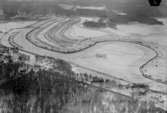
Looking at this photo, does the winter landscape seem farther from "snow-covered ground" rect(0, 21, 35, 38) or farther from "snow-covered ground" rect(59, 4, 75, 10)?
"snow-covered ground" rect(59, 4, 75, 10)

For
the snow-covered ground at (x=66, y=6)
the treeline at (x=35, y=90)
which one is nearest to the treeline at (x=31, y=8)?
the snow-covered ground at (x=66, y=6)

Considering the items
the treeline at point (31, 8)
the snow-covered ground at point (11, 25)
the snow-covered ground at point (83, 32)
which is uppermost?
the treeline at point (31, 8)

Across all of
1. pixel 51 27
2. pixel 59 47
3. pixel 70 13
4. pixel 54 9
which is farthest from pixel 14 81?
pixel 54 9

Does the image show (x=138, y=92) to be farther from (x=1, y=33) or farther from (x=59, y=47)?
(x=1, y=33)

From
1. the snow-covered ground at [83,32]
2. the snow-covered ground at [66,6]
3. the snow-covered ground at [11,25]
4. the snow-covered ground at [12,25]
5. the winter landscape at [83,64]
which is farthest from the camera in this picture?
the snow-covered ground at [66,6]

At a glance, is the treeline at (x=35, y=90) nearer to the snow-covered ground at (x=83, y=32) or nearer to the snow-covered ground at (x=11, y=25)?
the snow-covered ground at (x=83, y=32)

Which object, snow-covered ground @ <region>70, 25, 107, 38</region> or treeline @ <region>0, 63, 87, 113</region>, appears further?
snow-covered ground @ <region>70, 25, 107, 38</region>

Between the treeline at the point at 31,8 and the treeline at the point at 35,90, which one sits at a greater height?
the treeline at the point at 31,8

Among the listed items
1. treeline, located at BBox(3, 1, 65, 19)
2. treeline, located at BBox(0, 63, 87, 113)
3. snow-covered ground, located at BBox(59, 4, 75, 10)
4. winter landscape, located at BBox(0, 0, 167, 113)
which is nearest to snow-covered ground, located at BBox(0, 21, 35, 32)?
winter landscape, located at BBox(0, 0, 167, 113)
